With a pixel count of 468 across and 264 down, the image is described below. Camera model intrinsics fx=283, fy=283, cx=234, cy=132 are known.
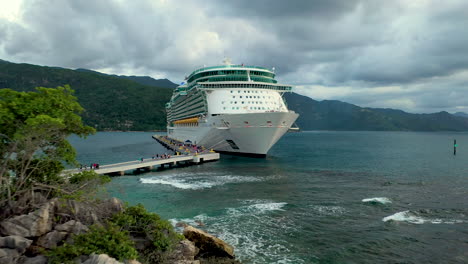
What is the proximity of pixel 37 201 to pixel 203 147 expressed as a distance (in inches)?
1927

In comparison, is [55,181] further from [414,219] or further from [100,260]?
[414,219]

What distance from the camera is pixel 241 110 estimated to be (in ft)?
160

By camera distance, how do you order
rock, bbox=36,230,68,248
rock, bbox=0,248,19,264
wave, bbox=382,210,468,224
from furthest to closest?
1. wave, bbox=382,210,468,224
2. rock, bbox=36,230,68,248
3. rock, bbox=0,248,19,264

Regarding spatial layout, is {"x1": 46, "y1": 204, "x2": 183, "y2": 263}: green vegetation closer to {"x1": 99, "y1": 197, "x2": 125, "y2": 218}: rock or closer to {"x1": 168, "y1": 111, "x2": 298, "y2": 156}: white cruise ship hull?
{"x1": 99, "y1": 197, "x2": 125, "y2": 218}: rock

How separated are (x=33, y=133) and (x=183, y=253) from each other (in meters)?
8.15

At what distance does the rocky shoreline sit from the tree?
4.51ft

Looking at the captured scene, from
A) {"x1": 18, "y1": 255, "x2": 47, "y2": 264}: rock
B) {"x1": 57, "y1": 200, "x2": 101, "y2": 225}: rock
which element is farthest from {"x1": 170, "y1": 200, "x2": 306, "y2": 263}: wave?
{"x1": 18, "y1": 255, "x2": 47, "y2": 264}: rock

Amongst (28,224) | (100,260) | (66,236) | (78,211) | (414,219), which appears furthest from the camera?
(414,219)

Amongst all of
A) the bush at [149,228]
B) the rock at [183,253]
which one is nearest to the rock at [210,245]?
the rock at [183,253]

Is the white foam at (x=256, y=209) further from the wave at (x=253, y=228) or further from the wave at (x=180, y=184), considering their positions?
the wave at (x=180, y=184)

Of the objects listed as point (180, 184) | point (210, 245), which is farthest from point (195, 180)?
point (210, 245)

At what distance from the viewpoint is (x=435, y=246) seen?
16.3 meters

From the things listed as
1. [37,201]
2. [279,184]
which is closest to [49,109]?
[37,201]

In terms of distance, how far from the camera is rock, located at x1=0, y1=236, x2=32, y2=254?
10.2m
